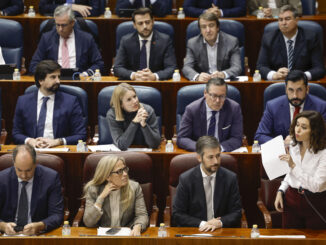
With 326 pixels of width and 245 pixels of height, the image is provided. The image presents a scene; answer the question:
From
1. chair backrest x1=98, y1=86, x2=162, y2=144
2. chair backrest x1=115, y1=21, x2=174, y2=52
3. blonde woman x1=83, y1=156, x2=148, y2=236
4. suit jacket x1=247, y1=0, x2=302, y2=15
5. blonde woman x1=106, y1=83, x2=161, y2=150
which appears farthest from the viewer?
suit jacket x1=247, y1=0, x2=302, y2=15

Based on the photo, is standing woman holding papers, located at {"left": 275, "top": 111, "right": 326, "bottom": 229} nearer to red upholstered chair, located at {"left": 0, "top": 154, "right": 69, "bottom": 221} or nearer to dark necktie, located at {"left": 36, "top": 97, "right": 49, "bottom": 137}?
red upholstered chair, located at {"left": 0, "top": 154, "right": 69, "bottom": 221}

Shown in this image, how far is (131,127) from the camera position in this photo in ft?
13.2

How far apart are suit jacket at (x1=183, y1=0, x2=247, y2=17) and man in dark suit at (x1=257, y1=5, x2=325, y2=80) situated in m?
0.59

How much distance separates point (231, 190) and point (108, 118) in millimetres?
988

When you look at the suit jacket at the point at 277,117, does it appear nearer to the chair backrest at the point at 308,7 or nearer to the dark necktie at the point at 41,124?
the dark necktie at the point at 41,124

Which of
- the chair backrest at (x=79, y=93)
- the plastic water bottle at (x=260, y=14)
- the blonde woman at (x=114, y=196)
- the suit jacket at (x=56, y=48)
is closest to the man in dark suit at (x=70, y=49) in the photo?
the suit jacket at (x=56, y=48)

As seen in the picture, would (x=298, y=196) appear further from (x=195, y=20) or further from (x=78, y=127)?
(x=195, y=20)

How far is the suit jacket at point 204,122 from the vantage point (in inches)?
163

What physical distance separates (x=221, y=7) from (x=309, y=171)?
2.42 meters

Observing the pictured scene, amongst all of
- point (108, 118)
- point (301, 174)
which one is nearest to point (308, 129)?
point (301, 174)

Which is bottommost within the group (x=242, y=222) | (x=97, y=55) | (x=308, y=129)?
(x=242, y=222)

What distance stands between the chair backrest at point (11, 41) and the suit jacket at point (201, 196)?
215cm

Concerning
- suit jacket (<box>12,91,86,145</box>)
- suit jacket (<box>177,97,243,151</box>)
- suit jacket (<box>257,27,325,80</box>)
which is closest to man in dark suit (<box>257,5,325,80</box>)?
suit jacket (<box>257,27,325,80</box>)

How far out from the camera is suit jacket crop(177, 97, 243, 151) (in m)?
4.14
